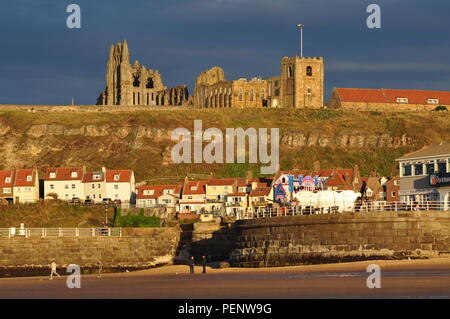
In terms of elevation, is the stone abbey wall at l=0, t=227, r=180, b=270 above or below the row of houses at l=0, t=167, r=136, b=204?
below

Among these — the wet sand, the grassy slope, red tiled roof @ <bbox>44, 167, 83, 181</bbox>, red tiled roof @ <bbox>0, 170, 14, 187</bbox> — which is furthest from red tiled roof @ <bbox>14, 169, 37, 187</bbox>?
the wet sand

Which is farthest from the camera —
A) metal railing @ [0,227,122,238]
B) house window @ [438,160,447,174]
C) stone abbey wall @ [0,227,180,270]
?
metal railing @ [0,227,122,238]

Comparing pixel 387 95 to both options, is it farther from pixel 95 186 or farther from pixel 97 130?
pixel 95 186

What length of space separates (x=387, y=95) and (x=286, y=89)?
667 inches

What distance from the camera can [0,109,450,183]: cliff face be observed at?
141500mm

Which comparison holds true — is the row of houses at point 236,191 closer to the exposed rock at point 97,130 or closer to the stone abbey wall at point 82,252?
the stone abbey wall at point 82,252

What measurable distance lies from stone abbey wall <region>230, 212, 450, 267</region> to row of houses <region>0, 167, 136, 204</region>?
50.6 metres

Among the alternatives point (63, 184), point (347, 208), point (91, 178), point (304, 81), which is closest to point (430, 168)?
point (347, 208)

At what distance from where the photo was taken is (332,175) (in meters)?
116

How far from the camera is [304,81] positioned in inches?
6865

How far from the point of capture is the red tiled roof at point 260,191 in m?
111

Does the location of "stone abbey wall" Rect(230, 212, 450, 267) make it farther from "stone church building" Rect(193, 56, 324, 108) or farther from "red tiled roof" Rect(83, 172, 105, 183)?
"stone church building" Rect(193, 56, 324, 108)

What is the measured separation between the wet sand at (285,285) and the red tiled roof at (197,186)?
50454 millimetres
